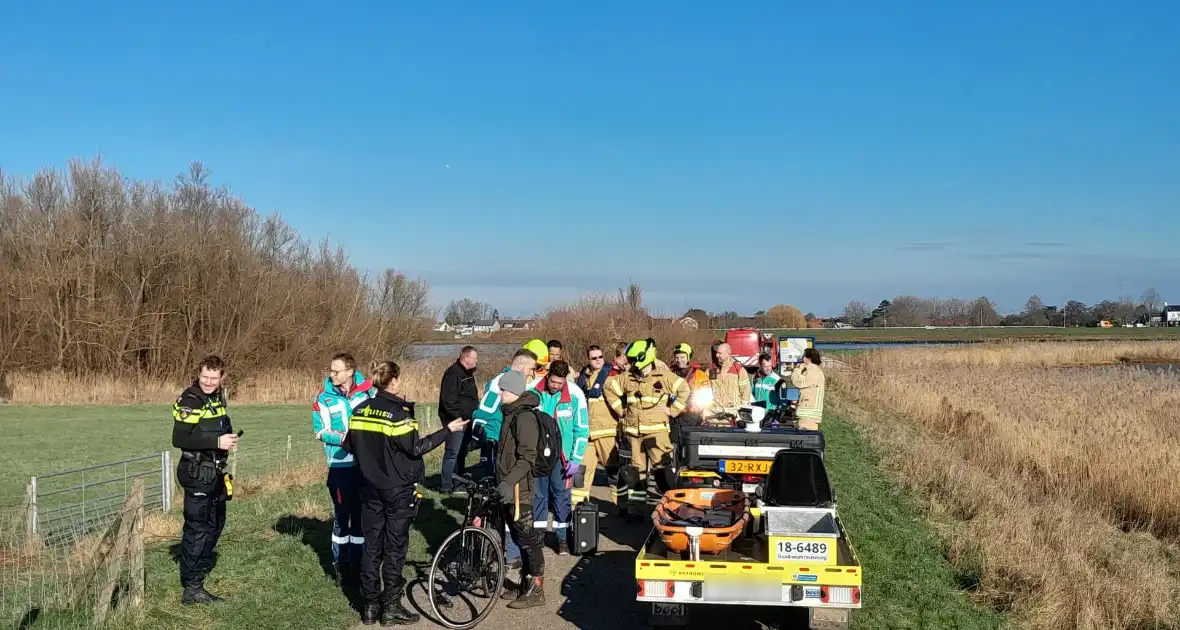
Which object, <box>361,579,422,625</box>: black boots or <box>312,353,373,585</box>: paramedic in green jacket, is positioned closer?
<box>361,579,422,625</box>: black boots

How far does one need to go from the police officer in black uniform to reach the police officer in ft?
3.30

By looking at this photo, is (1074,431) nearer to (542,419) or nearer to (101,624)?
(542,419)

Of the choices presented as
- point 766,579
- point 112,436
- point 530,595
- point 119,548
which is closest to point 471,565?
point 530,595

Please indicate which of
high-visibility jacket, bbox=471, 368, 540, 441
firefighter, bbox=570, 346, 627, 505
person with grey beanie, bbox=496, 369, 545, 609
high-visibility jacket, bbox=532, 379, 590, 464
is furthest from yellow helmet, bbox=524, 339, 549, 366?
person with grey beanie, bbox=496, 369, 545, 609

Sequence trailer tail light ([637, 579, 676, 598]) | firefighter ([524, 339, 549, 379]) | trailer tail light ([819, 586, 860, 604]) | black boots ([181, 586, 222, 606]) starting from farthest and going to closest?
firefighter ([524, 339, 549, 379]), black boots ([181, 586, 222, 606]), trailer tail light ([637, 579, 676, 598]), trailer tail light ([819, 586, 860, 604])

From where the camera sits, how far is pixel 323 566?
8.98 metres

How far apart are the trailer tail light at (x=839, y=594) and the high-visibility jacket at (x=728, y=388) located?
6407mm

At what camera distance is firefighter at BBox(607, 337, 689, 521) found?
11359mm

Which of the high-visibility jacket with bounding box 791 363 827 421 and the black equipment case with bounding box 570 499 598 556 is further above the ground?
the high-visibility jacket with bounding box 791 363 827 421

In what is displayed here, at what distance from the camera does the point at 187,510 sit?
7.45 meters

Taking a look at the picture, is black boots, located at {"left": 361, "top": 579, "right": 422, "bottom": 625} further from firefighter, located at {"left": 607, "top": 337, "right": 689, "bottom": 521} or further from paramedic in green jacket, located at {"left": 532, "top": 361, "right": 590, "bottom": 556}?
firefighter, located at {"left": 607, "top": 337, "right": 689, "bottom": 521}

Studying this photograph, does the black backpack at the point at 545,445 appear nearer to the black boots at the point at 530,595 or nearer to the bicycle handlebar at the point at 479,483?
the bicycle handlebar at the point at 479,483

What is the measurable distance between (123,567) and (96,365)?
3293cm

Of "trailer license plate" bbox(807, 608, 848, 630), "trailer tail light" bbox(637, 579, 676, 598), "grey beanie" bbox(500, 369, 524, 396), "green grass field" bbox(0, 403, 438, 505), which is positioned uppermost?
"grey beanie" bbox(500, 369, 524, 396)
